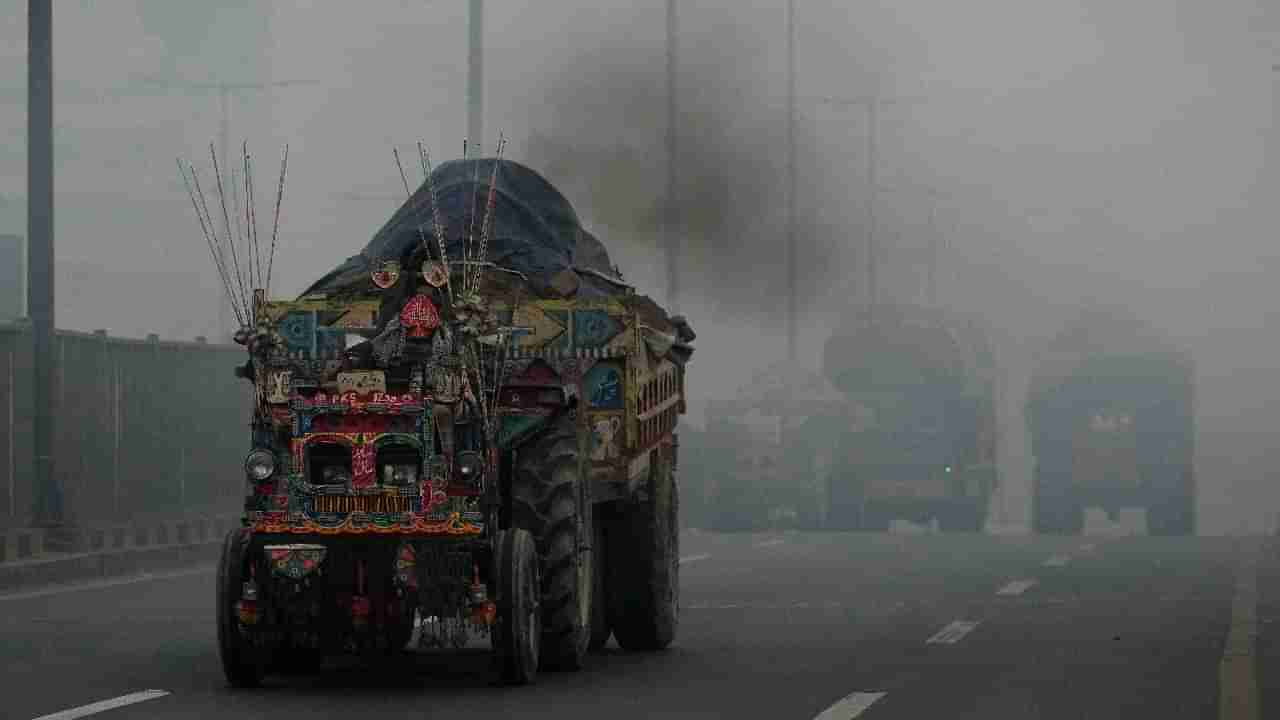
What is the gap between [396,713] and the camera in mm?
14883

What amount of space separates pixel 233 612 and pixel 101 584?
12789 mm

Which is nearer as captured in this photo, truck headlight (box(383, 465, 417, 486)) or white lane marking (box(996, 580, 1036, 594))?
truck headlight (box(383, 465, 417, 486))

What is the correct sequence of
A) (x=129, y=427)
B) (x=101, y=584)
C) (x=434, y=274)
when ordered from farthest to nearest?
(x=129, y=427), (x=101, y=584), (x=434, y=274)

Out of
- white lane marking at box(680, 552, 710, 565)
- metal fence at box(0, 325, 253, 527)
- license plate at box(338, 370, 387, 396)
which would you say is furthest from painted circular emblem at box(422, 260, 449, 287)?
metal fence at box(0, 325, 253, 527)

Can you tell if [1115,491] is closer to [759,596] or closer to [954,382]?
[954,382]

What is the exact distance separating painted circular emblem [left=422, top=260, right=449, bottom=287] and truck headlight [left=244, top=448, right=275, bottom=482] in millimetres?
1623

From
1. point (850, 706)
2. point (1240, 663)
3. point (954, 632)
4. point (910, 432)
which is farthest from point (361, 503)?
point (910, 432)

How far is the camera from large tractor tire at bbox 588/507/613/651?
19.4 m

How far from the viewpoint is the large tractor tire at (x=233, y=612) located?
15852 mm

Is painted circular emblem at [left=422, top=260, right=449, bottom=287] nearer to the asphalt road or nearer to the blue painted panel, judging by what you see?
the blue painted panel

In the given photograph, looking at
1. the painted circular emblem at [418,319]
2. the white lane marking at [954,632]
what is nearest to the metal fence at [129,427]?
the white lane marking at [954,632]

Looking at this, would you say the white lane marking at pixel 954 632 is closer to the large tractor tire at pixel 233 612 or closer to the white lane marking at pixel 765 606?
the white lane marking at pixel 765 606

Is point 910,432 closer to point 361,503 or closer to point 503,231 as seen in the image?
point 503,231

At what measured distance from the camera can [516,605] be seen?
1573 centimetres
